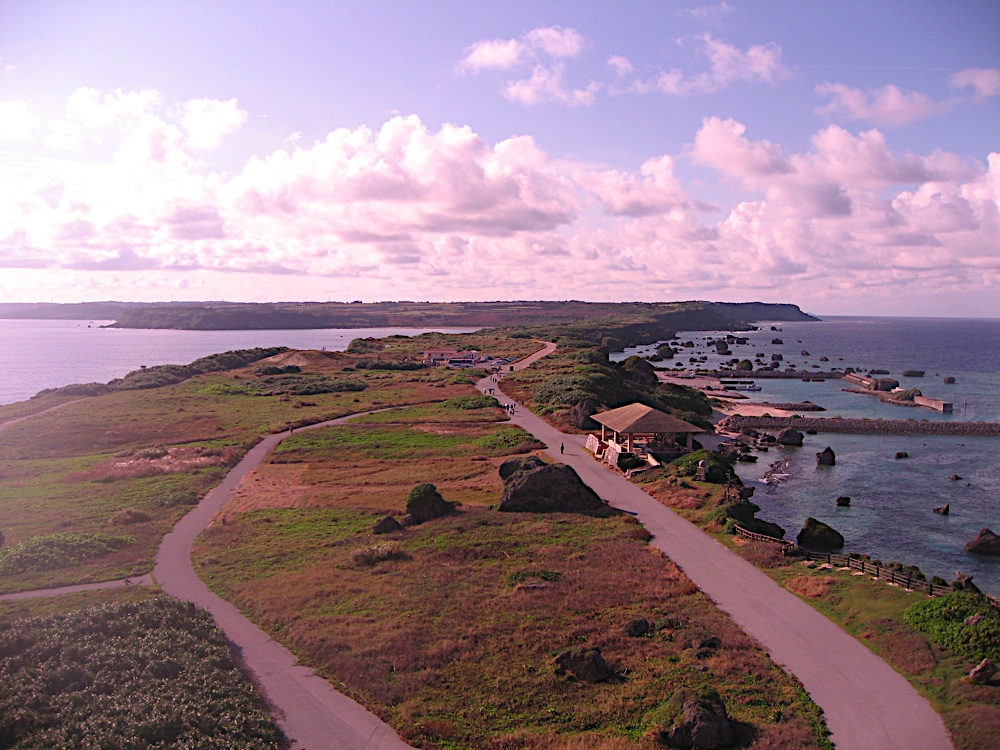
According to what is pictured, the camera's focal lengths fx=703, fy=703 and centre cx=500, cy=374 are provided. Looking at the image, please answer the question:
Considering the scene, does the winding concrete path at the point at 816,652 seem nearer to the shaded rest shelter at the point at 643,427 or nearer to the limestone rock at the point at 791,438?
the shaded rest shelter at the point at 643,427

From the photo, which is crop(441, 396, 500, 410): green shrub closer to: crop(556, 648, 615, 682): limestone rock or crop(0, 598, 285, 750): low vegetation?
crop(0, 598, 285, 750): low vegetation

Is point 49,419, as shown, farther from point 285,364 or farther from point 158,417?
point 285,364

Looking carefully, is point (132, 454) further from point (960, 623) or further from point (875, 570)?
point (960, 623)

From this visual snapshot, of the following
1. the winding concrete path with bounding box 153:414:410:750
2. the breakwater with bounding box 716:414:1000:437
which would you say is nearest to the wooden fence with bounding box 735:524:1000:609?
the winding concrete path with bounding box 153:414:410:750

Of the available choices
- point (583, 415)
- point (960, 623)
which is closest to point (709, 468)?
point (583, 415)

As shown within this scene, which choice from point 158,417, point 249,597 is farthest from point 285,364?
point 249,597

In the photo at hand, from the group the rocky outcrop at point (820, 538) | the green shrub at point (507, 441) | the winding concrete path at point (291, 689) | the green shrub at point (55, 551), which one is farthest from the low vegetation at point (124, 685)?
the green shrub at point (507, 441)
